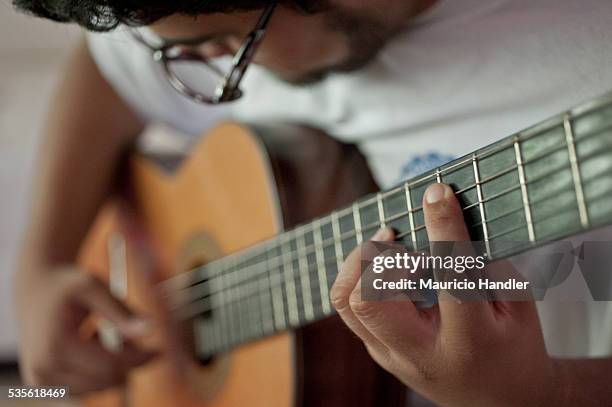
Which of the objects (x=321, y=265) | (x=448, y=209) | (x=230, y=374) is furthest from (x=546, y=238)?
(x=230, y=374)

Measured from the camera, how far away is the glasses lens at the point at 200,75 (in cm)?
56

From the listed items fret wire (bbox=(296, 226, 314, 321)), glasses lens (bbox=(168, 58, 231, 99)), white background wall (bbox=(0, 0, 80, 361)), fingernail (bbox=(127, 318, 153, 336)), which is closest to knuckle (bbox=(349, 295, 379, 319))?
fret wire (bbox=(296, 226, 314, 321))

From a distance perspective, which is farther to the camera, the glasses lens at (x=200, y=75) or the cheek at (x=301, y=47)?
the glasses lens at (x=200, y=75)

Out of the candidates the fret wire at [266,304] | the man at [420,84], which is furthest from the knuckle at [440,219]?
the fret wire at [266,304]

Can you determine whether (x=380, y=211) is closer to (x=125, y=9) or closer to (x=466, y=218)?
(x=466, y=218)

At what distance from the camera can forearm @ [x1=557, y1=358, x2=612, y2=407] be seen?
0.40 meters

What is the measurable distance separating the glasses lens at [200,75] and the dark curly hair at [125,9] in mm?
127

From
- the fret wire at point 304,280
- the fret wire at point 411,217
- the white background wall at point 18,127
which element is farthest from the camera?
the white background wall at point 18,127

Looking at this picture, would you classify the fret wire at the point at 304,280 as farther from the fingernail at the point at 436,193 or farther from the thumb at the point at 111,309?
the thumb at the point at 111,309

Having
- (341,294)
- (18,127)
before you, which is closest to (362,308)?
(341,294)

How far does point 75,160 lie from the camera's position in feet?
2.59

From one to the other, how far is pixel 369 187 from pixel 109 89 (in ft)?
1.17

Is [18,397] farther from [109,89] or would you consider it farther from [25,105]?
[25,105]

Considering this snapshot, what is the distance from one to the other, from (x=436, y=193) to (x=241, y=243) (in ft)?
0.89
